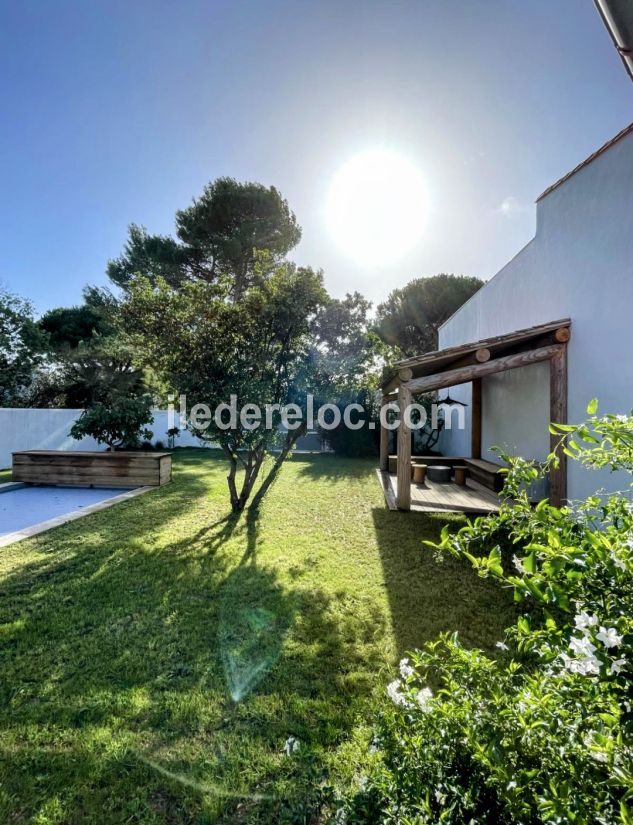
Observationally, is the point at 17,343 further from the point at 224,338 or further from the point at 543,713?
the point at 543,713

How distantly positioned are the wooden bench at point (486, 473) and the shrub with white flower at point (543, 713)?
6494 millimetres

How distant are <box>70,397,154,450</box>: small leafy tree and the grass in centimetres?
521

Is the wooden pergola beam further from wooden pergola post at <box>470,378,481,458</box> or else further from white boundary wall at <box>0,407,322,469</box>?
white boundary wall at <box>0,407,322,469</box>

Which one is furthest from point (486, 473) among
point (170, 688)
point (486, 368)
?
point (170, 688)

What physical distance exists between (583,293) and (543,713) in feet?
21.3

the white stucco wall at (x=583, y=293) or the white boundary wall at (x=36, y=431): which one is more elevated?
the white stucco wall at (x=583, y=293)

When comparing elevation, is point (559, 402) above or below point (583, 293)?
below

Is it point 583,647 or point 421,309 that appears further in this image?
point 421,309

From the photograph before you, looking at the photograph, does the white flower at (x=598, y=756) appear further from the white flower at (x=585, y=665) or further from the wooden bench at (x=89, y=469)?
the wooden bench at (x=89, y=469)

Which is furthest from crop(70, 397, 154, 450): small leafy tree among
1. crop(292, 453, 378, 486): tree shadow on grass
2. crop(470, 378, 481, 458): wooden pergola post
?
crop(470, 378, 481, 458): wooden pergola post

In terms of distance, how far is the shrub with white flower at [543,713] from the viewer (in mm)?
943

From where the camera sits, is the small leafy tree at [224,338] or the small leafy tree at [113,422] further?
the small leafy tree at [113,422]

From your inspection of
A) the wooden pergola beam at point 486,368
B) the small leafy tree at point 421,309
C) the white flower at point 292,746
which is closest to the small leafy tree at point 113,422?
the wooden pergola beam at point 486,368

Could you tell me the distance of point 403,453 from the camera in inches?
274
